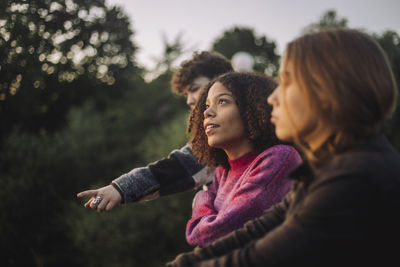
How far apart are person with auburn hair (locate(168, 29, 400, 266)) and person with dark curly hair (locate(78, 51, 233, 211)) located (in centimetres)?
82

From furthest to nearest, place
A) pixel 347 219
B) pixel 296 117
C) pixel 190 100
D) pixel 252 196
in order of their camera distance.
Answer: pixel 190 100 < pixel 252 196 < pixel 296 117 < pixel 347 219

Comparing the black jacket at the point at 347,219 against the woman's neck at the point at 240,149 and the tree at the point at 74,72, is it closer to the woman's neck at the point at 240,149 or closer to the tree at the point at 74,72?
the woman's neck at the point at 240,149

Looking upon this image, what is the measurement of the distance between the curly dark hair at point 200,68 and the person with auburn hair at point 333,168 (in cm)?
184

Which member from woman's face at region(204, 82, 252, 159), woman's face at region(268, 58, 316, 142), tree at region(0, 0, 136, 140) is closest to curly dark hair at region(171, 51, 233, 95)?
woman's face at region(204, 82, 252, 159)

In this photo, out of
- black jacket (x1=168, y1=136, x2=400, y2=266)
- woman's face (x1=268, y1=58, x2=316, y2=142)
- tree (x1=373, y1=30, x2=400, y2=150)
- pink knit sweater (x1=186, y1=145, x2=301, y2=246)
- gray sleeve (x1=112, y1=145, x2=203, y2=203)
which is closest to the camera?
black jacket (x1=168, y1=136, x2=400, y2=266)

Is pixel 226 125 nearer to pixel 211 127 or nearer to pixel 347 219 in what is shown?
pixel 211 127

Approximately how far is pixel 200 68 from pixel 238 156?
1.49 metres

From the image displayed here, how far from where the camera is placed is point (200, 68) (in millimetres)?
3062

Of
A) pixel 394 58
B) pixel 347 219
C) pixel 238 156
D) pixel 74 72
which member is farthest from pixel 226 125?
pixel 74 72

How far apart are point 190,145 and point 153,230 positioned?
25.6ft

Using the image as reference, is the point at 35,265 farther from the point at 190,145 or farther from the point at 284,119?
the point at 284,119

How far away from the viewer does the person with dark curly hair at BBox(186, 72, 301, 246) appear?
1457mm

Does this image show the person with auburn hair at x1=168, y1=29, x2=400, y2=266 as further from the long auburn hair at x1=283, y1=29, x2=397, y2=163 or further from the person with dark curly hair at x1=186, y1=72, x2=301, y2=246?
the person with dark curly hair at x1=186, y1=72, x2=301, y2=246

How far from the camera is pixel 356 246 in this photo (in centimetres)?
90
